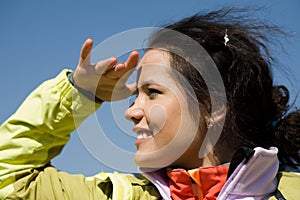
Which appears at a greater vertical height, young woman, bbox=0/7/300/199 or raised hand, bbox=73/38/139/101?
raised hand, bbox=73/38/139/101

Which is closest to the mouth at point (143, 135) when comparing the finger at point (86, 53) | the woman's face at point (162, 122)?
the woman's face at point (162, 122)

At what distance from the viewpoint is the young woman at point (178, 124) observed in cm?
261

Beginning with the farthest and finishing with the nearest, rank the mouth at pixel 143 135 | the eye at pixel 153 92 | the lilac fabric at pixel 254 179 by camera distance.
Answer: the eye at pixel 153 92
the mouth at pixel 143 135
the lilac fabric at pixel 254 179

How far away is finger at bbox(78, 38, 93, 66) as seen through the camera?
2639 millimetres

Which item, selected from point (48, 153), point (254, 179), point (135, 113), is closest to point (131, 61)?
point (135, 113)

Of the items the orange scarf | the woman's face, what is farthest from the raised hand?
the orange scarf

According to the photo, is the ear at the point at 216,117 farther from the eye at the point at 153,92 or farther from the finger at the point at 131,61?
the finger at the point at 131,61

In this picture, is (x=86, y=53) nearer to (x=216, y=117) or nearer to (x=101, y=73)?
(x=101, y=73)

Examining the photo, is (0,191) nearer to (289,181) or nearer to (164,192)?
(164,192)

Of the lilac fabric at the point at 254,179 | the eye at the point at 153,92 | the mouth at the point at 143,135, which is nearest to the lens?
the lilac fabric at the point at 254,179

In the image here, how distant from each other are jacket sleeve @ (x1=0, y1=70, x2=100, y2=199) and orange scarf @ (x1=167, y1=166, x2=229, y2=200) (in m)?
0.57

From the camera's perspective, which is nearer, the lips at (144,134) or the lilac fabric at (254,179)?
the lilac fabric at (254,179)

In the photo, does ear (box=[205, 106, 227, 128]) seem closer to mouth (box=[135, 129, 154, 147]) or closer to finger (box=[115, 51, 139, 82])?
mouth (box=[135, 129, 154, 147])

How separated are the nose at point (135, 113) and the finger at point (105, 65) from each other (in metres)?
0.21
